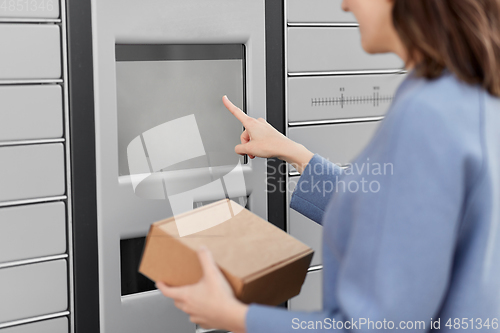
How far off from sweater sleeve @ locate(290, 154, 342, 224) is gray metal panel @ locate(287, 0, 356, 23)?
47cm

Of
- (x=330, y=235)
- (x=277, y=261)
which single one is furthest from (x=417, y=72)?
(x=277, y=261)

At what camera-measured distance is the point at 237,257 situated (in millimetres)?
789

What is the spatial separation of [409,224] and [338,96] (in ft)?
3.04

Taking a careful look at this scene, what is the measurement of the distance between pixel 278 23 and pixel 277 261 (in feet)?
2.55

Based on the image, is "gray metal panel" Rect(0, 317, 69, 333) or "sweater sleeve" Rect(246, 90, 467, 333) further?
"gray metal panel" Rect(0, 317, 69, 333)

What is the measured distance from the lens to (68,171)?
1139 millimetres

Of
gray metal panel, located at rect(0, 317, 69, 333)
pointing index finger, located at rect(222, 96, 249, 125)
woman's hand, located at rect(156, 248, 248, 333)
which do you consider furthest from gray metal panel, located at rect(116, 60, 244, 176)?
woman's hand, located at rect(156, 248, 248, 333)

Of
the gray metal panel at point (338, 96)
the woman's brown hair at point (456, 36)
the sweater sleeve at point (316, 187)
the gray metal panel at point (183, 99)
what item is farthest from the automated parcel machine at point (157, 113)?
the woman's brown hair at point (456, 36)

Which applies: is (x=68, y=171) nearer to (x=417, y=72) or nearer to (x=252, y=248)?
(x=252, y=248)

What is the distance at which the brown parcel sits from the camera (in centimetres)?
76

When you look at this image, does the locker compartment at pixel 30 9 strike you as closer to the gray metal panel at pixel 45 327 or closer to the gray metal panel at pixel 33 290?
the gray metal panel at pixel 33 290

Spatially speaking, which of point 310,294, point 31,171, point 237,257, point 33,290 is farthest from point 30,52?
point 310,294

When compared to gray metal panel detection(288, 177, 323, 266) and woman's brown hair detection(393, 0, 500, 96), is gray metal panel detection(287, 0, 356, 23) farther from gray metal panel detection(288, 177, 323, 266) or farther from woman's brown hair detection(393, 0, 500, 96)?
woman's brown hair detection(393, 0, 500, 96)

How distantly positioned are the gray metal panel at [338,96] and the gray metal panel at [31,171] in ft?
2.06
